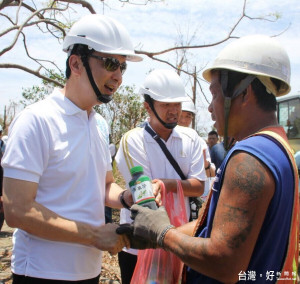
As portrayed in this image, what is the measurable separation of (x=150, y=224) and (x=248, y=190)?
56 centimetres

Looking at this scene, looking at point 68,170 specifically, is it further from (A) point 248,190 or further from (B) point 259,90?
(B) point 259,90

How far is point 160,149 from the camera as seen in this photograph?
272 centimetres

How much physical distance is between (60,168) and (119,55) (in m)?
0.74

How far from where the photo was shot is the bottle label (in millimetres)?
1768

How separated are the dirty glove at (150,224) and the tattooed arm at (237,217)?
0.26 meters

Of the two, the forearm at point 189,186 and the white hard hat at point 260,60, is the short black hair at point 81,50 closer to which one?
the white hard hat at point 260,60

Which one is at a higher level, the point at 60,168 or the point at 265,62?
the point at 265,62

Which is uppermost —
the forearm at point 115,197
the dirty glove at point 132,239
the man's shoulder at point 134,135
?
the man's shoulder at point 134,135

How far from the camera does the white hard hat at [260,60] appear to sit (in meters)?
1.42

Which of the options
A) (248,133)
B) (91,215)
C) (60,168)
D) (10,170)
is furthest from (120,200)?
(248,133)

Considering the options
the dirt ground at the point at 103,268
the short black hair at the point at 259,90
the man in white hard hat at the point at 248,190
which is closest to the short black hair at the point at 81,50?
the man in white hard hat at the point at 248,190

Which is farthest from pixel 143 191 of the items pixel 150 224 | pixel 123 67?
pixel 123 67

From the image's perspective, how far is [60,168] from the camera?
5.32 ft

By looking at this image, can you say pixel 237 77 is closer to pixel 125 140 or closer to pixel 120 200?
pixel 120 200
